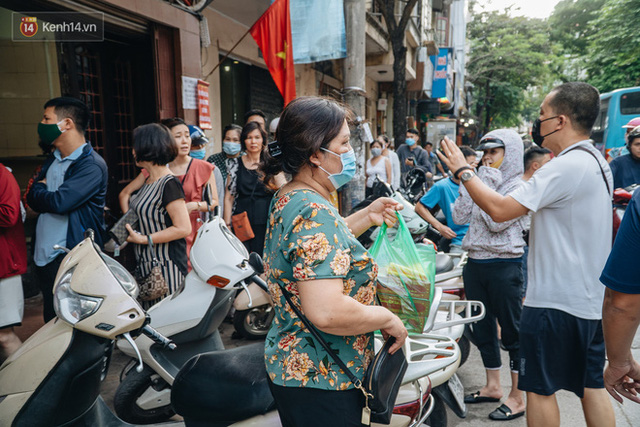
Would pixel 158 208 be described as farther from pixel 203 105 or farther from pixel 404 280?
pixel 203 105

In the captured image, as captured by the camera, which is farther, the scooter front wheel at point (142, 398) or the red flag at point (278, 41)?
the red flag at point (278, 41)

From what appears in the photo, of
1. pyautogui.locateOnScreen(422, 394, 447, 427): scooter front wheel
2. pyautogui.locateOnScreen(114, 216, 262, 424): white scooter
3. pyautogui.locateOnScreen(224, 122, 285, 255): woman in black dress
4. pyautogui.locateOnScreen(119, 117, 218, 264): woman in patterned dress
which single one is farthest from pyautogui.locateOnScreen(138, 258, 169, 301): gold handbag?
pyautogui.locateOnScreen(422, 394, 447, 427): scooter front wheel

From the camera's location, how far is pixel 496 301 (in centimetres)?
321

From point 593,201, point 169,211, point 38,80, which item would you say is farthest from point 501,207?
point 38,80

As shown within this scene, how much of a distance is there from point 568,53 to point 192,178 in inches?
1151

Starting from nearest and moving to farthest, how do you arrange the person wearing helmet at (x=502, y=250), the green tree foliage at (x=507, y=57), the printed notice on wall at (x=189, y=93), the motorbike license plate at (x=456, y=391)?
1. the motorbike license plate at (x=456, y=391)
2. the person wearing helmet at (x=502, y=250)
3. the printed notice on wall at (x=189, y=93)
4. the green tree foliage at (x=507, y=57)

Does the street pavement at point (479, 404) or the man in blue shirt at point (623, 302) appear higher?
the man in blue shirt at point (623, 302)

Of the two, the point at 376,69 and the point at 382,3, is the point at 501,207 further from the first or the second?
the point at 376,69

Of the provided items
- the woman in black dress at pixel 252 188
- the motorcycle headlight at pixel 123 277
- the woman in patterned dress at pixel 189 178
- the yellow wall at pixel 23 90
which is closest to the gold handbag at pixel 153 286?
the motorcycle headlight at pixel 123 277

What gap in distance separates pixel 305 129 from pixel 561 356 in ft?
5.88

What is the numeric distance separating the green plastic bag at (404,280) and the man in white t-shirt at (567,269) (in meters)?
0.49

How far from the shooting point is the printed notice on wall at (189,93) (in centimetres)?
541

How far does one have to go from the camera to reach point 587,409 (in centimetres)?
236

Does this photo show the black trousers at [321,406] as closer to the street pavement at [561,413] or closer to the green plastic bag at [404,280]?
the green plastic bag at [404,280]
